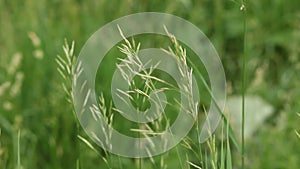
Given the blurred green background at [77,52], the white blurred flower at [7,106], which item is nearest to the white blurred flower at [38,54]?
the blurred green background at [77,52]

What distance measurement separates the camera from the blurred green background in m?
2.26

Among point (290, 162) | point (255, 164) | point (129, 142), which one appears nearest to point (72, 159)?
point (129, 142)

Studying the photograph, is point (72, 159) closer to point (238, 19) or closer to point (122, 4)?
point (122, 4)

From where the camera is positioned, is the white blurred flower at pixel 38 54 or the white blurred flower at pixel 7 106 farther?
the white blurred flower at pixel 38 54

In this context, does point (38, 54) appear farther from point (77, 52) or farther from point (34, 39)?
point (77, 52)

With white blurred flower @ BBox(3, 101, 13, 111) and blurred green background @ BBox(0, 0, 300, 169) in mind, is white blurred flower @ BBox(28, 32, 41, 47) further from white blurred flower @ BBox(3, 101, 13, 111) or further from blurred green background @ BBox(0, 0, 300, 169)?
white blurred flower @ BBox(3, 101, 13, 111)

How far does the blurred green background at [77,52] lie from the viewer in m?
2.26

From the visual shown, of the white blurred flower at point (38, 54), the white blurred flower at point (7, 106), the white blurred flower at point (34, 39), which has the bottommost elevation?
the white blurred flower at point (7, 106)

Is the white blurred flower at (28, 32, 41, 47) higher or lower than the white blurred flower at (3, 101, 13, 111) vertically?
higher

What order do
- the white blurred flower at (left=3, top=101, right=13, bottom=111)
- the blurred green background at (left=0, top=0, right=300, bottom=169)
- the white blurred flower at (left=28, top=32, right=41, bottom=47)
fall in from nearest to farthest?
the blurred green background at (left=0, top=0, right=300, bottom=169) → the white blurred flower at (left=3, top=101, right=13, bottom=111) → the white blurred flower at (left=28, top=32, right=41, bottom=47)

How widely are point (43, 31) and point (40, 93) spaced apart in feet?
1.01

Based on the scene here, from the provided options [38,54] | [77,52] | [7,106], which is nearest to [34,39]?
[38,54]

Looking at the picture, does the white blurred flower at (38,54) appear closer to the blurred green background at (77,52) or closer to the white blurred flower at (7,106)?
the blurred green background at (77,52)

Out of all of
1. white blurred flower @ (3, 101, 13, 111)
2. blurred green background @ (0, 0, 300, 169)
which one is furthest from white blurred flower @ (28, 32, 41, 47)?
white blurred flower @ (3, 101, 13, 111)
